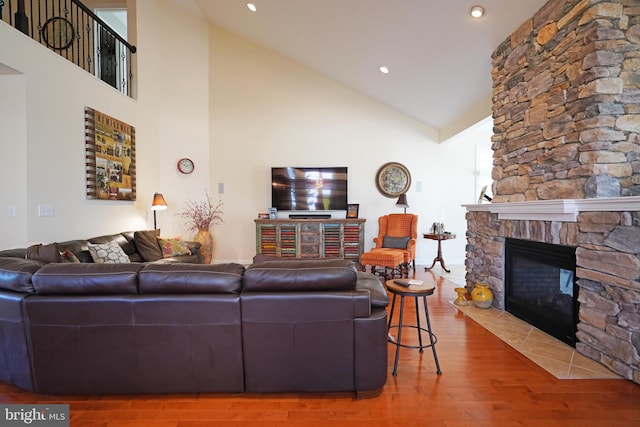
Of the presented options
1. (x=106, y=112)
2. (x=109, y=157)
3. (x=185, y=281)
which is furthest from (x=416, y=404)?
(x=106, y=112)

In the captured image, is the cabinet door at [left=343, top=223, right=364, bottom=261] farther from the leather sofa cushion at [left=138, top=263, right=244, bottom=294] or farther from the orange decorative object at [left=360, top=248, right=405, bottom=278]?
the leather sofa cushion at [left=138, top=263, right=244, bottom=294]

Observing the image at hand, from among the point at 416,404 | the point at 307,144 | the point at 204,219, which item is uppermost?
the point at 307,144

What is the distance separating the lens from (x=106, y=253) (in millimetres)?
3436

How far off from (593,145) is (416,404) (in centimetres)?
229

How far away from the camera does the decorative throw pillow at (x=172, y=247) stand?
4.55 meters

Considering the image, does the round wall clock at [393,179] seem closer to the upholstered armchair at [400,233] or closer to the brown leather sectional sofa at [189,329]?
the upholstered armchair at [400,233]

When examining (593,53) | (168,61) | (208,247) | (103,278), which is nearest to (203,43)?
(168,61)

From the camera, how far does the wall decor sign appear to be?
12.8 feet

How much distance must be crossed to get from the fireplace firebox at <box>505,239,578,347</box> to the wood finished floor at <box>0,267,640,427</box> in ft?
2.27

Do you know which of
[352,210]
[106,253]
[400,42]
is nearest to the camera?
[106,253]

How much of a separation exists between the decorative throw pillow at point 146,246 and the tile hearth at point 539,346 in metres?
4.04

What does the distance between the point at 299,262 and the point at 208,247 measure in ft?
13.9

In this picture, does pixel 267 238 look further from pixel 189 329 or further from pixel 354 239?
pixel 189 329

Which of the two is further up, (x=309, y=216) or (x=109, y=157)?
(x=109, y=157)
